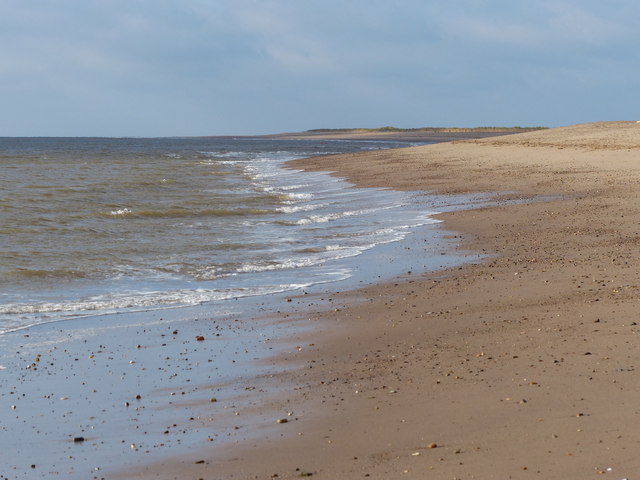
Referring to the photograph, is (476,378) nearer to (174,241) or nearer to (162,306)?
(162,306)

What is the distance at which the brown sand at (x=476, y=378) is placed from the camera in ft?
16.5

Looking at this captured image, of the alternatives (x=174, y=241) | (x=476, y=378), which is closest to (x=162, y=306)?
(x=476, y=378)

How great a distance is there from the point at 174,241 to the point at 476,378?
38.6ft

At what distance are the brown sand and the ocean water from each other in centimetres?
254

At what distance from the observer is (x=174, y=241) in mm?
17438

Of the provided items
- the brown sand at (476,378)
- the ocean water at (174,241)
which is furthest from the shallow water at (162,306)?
the brown sand at (476,378)

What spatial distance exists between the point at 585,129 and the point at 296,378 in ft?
146

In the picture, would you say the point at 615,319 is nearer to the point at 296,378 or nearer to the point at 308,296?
the point at 296,378

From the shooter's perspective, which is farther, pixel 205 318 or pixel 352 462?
pixel 205 318

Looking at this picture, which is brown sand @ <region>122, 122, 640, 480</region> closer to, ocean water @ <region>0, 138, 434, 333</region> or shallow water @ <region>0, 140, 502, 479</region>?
shallow water @ <region>0, 140, 502, 479</region>

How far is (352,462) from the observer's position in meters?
5.14

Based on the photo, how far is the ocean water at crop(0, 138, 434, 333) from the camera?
11633 mm

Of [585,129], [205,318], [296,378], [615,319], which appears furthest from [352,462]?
[585,129]

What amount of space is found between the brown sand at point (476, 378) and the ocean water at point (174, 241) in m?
2.54
